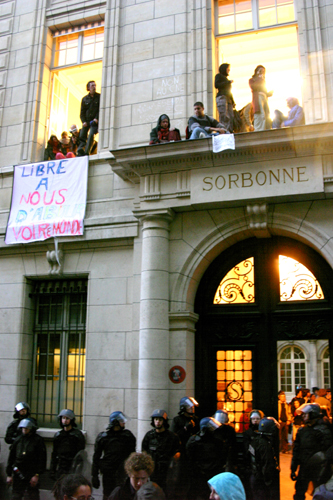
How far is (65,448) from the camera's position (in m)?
8.28

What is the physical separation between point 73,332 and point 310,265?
17.6 feet

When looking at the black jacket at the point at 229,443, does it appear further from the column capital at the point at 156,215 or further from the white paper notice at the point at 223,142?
the white paper notice at the point at 223,142

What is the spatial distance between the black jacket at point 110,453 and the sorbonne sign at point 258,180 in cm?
462

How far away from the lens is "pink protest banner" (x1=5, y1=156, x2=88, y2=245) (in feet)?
37.3

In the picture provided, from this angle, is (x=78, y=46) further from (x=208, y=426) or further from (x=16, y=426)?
(x=208, y=426)

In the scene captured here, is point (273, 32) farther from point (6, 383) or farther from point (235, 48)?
point (6, 383)

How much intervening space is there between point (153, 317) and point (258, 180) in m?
3.29

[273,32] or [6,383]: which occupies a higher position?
[273,32]

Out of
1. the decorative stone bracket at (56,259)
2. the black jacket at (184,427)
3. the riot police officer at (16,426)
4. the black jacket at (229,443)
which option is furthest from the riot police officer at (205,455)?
the decorative stone bracket at (56,259)

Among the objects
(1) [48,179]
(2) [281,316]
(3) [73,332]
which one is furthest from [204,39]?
(3) [73,332]

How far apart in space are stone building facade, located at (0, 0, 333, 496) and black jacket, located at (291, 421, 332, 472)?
7.12 feet

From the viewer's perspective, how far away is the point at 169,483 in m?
7.91

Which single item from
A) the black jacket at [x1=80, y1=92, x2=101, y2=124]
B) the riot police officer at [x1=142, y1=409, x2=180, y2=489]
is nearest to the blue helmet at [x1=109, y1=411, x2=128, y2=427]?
the riot police officer at [x1=142, y1=409, x2=180, y2=489]

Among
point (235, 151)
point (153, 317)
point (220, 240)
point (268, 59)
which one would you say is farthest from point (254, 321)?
point (268, 59)
